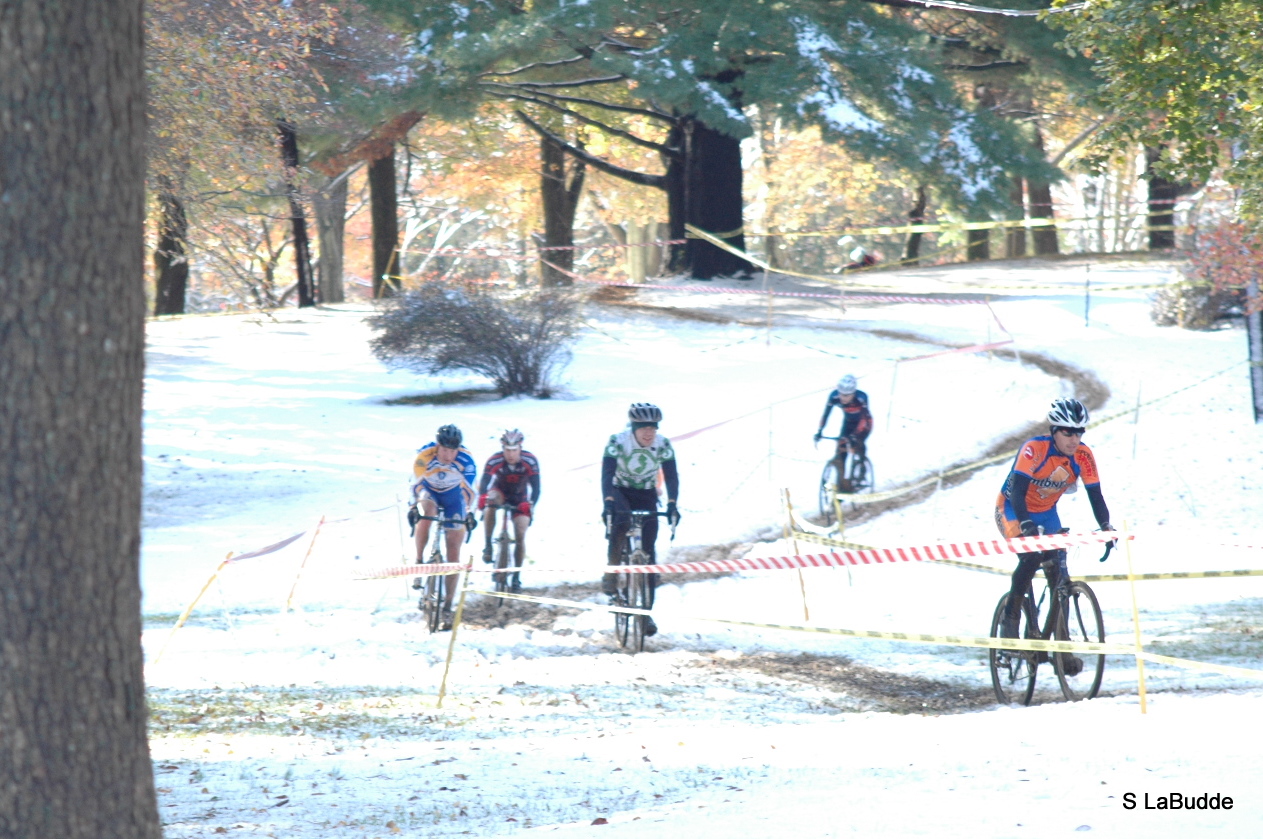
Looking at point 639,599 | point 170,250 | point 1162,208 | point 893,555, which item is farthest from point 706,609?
point 1162,208

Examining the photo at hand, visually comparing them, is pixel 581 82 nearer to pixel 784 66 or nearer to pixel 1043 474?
pixel 784 66

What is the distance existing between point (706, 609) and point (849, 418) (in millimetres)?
3970

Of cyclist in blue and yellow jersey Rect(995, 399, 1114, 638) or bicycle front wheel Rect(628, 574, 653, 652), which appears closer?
cyclist in blue and yellow jersey Rect(995, 399, 1114, 638)

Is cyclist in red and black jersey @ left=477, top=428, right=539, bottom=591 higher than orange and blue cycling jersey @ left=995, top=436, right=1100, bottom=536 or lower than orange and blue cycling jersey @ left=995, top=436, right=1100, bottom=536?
lower

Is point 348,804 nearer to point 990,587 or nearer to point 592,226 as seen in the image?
point 990,587

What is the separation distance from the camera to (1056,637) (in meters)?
7.82

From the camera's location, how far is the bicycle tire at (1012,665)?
803 centimetres

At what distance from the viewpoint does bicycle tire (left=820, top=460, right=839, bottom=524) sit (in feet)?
50.5

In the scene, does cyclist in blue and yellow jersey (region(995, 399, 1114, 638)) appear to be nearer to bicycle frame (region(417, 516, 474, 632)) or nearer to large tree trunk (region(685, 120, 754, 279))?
bicycle frame (region(417, 516, 474, 632))

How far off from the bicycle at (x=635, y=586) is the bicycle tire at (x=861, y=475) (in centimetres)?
544

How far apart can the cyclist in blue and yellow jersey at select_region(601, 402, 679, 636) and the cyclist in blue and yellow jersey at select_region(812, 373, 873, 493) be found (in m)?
4.81

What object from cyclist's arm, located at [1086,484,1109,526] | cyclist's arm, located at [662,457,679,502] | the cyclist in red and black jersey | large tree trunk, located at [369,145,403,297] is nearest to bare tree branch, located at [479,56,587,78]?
large tree trunk, located at [369,145,403,297]

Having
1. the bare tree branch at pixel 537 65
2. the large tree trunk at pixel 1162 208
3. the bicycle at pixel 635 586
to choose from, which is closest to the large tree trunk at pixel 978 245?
the large tree trunk at pixel 1162 208

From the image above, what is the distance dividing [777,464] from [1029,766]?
1180 cm
